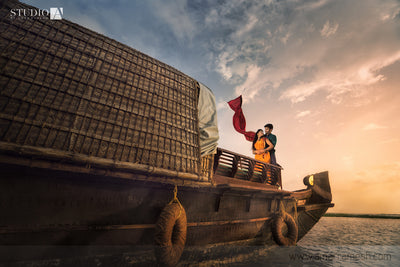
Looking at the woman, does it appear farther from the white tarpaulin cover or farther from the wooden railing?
the white tarpaulin cover

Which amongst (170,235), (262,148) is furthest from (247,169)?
(170,235)

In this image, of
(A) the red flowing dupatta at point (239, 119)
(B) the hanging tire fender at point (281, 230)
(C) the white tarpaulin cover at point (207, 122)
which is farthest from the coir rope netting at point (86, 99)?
(B) the hanging tire fender at point (281, 230)

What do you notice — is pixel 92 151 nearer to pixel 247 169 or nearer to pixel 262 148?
pixel 247 169

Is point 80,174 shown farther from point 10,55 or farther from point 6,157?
point 10,55

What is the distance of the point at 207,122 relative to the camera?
19.7ft

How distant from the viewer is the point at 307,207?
8906mm

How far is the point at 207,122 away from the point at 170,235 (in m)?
3.57

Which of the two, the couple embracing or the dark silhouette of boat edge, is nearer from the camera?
the dark silhouette of boat edge

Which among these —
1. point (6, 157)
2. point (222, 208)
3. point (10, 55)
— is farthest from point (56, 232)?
point (222, 208)

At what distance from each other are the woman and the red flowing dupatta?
99 cm

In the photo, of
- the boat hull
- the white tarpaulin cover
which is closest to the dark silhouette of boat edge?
the boat hull

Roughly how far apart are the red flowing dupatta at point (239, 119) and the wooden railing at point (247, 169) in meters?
2.20

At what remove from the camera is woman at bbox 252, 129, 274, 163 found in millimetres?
8015

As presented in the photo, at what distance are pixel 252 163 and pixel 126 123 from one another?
482cm
